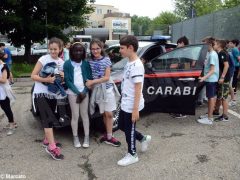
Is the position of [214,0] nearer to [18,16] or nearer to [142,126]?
[18,16]

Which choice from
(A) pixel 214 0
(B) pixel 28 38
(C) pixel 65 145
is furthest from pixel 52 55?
(A) pixel 214 0

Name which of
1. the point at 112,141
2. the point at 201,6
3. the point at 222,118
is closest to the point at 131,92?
the point at 112,141

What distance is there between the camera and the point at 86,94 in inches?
189

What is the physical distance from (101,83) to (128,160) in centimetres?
118

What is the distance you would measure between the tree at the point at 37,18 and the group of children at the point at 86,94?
11.7m

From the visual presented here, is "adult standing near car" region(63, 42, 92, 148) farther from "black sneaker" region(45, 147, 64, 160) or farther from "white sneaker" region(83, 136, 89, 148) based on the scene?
"black sneaker" region(45, 147, 64, 160)

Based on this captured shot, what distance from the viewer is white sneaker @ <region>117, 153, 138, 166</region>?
14.1ft

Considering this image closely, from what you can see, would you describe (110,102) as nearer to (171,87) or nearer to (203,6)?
(171,87)

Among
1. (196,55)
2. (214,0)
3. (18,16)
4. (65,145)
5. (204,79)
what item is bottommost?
(65,145)

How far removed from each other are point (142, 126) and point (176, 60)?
53.5 inches

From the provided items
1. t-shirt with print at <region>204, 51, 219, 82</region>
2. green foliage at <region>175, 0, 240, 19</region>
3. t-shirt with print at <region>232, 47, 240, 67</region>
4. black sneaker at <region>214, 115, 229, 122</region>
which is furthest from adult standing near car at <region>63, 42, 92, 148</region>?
green foliage at <region>175, 0, 240, 19</region>

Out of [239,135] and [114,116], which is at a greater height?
[114,116]

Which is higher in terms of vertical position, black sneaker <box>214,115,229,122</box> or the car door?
the car door

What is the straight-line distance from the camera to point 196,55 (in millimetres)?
6148
